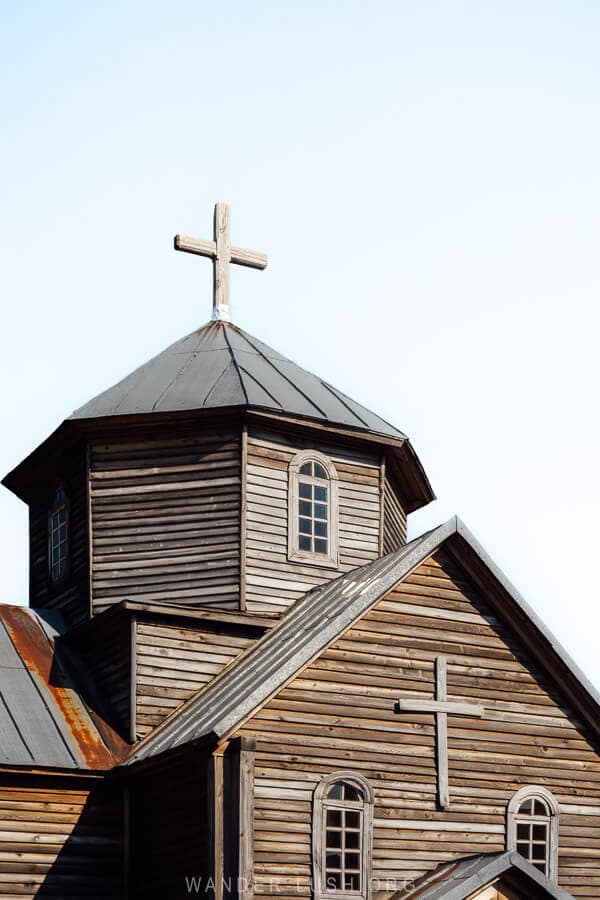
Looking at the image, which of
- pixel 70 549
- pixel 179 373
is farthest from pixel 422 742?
pixel 179 373

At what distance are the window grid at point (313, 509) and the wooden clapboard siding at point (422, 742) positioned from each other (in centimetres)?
295

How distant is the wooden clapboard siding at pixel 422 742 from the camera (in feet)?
60.0

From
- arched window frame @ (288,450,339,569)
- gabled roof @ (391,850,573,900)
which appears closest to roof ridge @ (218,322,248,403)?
arched window frame @ (288,450,339,569)

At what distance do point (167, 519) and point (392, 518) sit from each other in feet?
12.7

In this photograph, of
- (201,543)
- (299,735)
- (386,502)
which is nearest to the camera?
(299,735)

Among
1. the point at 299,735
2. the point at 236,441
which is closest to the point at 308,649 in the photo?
the point at 299,735

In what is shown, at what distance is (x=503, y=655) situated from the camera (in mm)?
20203

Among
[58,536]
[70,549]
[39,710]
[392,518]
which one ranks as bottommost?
[39,710]

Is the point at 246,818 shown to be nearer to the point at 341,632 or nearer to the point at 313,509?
the point at 341,632

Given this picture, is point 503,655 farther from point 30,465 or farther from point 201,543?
point 30,465

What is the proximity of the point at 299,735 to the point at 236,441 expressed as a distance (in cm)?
531

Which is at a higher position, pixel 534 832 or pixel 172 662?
pixel 172 662

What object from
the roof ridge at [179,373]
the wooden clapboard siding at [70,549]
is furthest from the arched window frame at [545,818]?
the roof ridge at [179,373]

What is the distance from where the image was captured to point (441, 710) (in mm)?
19500
